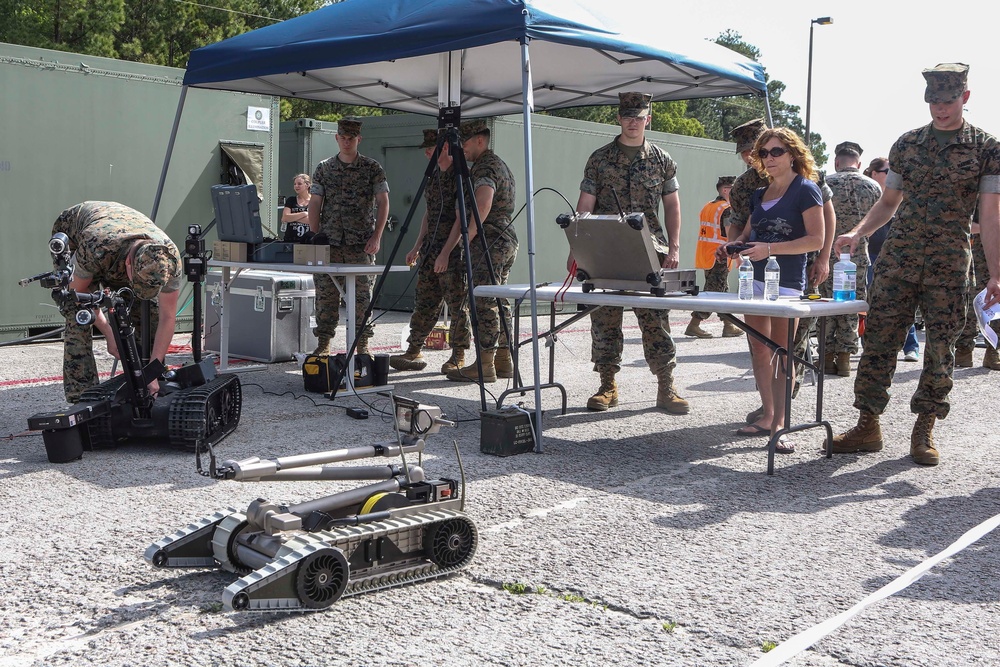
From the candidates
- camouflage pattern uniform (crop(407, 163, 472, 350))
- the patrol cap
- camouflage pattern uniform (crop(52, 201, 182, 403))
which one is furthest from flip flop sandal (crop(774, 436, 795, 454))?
camouflage pattern uniform (crop(52, 201, 182, 403))

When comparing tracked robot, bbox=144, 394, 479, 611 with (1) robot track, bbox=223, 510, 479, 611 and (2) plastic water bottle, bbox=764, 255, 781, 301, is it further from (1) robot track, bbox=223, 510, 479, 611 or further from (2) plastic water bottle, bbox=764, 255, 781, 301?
(2) plastic water bottle, bbox=764, 255, 781, 301

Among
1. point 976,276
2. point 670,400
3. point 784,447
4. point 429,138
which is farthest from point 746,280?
point 976,276

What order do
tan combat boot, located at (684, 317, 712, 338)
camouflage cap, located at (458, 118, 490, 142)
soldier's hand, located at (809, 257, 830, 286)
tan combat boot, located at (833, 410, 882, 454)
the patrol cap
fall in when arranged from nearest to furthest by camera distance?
tan combat boot, located at (833, 410, 882, 454), soldier's hand, located at (809, 257, 830, 286), the patrol cap, camouflage cap, located at (458, 118, 490, 142), tan combat boot, located at (684, 317, 712, 338)

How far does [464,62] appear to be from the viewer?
7660mm

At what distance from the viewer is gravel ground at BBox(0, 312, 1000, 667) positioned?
3.15 m

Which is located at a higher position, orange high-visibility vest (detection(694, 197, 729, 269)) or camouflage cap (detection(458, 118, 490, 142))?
camouflage cap (detection(458, 118, 490, 142))

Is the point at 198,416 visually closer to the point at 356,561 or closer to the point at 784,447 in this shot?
the point at 356,561

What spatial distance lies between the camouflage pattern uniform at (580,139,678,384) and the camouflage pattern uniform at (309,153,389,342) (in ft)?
6.97

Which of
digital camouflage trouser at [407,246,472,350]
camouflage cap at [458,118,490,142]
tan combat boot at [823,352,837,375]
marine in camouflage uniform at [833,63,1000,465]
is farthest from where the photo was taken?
tan combat boot at [823,352,837,375]

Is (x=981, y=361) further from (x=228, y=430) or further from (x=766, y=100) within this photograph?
(x=228, y=430)

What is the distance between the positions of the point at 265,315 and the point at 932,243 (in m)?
5.48

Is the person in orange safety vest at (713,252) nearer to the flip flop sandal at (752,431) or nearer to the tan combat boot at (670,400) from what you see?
the tan combat boot at (670,400)

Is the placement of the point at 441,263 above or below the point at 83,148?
below

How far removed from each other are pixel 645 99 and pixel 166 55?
2197 cm
